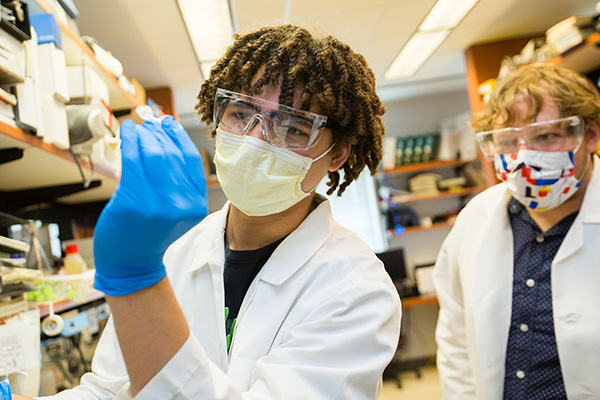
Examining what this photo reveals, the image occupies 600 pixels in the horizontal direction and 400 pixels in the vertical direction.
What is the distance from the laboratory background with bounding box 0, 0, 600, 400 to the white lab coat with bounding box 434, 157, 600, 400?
924 mm

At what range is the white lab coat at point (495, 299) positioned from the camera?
1438mm

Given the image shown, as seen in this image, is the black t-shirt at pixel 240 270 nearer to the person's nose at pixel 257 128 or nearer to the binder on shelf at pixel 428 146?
the person's nose at pixel 257 128

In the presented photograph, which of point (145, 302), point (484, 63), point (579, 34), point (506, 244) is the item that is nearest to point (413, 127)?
point (484, 63)

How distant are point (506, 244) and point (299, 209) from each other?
99cm

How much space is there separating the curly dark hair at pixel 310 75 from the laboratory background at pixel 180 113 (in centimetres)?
11

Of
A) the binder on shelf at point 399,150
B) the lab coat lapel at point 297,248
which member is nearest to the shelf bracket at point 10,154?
the lab coat lapel at point 297,248

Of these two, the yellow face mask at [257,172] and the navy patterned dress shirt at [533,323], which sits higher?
the yellow face mask at [257,172]

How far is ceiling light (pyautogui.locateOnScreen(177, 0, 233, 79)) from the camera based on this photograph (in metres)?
2.89

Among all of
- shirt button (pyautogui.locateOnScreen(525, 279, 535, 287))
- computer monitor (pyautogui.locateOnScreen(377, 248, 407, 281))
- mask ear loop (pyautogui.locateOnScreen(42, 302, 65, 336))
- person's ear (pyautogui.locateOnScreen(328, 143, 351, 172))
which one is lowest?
computer monitor (pyautogui.locateOnScreen(377, 248, 407, 281))

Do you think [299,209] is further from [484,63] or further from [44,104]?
[484,63]

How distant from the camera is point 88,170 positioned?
164cm

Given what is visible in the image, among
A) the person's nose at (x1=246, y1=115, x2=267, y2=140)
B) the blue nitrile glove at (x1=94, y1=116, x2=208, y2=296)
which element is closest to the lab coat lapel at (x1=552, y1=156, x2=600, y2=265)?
the person's nose at (x1=246, y1=115, x2=267, y2=140)

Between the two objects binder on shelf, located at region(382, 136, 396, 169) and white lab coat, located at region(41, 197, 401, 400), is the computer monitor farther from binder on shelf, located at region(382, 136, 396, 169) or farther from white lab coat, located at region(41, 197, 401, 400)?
white lab coat, located at region(41, 197, 401, 400)

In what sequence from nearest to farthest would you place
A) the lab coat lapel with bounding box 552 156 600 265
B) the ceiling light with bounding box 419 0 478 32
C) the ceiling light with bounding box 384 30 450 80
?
1. the lab coat lapel with bounding box 552 156 600 265
2. the ceiling light with bounding box 419 0 478 32
3. the ceiling light with bounding box 384 30 450 80
